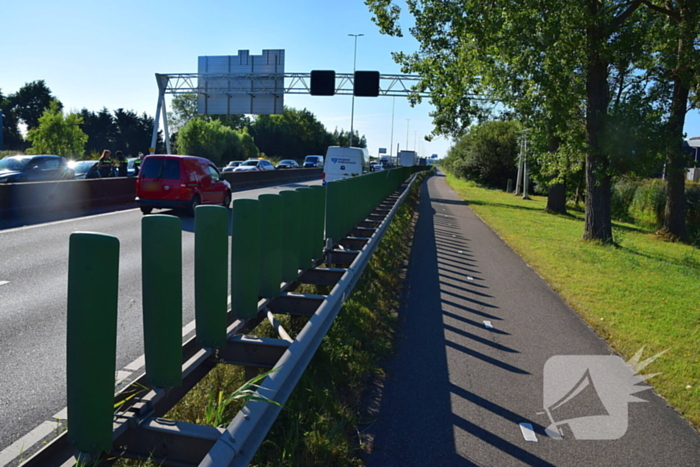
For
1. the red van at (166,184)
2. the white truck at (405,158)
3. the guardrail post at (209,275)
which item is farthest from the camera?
the white truck at (405,158)

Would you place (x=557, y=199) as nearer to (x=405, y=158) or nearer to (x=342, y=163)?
(x=342, y=163)

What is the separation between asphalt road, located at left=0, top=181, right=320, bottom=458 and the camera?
170 inches

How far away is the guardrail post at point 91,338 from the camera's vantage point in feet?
8.12

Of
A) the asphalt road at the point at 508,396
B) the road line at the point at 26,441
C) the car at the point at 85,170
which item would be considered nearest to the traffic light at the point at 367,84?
the car at the point at 85,170

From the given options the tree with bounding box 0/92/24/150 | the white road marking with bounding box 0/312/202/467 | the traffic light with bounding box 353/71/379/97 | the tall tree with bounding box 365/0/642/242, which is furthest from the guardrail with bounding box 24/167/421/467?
the tree with bounding box 0/92/24/150

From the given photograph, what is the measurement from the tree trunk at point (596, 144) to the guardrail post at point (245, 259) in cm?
1318

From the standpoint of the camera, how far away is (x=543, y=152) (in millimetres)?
19312

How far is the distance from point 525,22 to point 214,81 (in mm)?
32717

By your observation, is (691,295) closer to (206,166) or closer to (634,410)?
(634,410)

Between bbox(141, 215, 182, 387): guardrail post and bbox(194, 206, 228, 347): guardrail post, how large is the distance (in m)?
0.52

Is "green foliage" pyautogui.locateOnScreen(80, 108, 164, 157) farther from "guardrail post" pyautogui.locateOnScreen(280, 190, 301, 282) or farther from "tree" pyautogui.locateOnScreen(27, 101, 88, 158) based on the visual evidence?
"guardrail post" pyautogui.locateOnScreen(280, 190, 301, 282)

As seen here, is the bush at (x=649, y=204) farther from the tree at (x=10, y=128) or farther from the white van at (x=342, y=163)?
the tree at (x=10, y=128)

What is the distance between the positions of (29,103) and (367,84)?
80.1 metres

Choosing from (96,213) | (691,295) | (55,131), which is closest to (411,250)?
(691,295)
